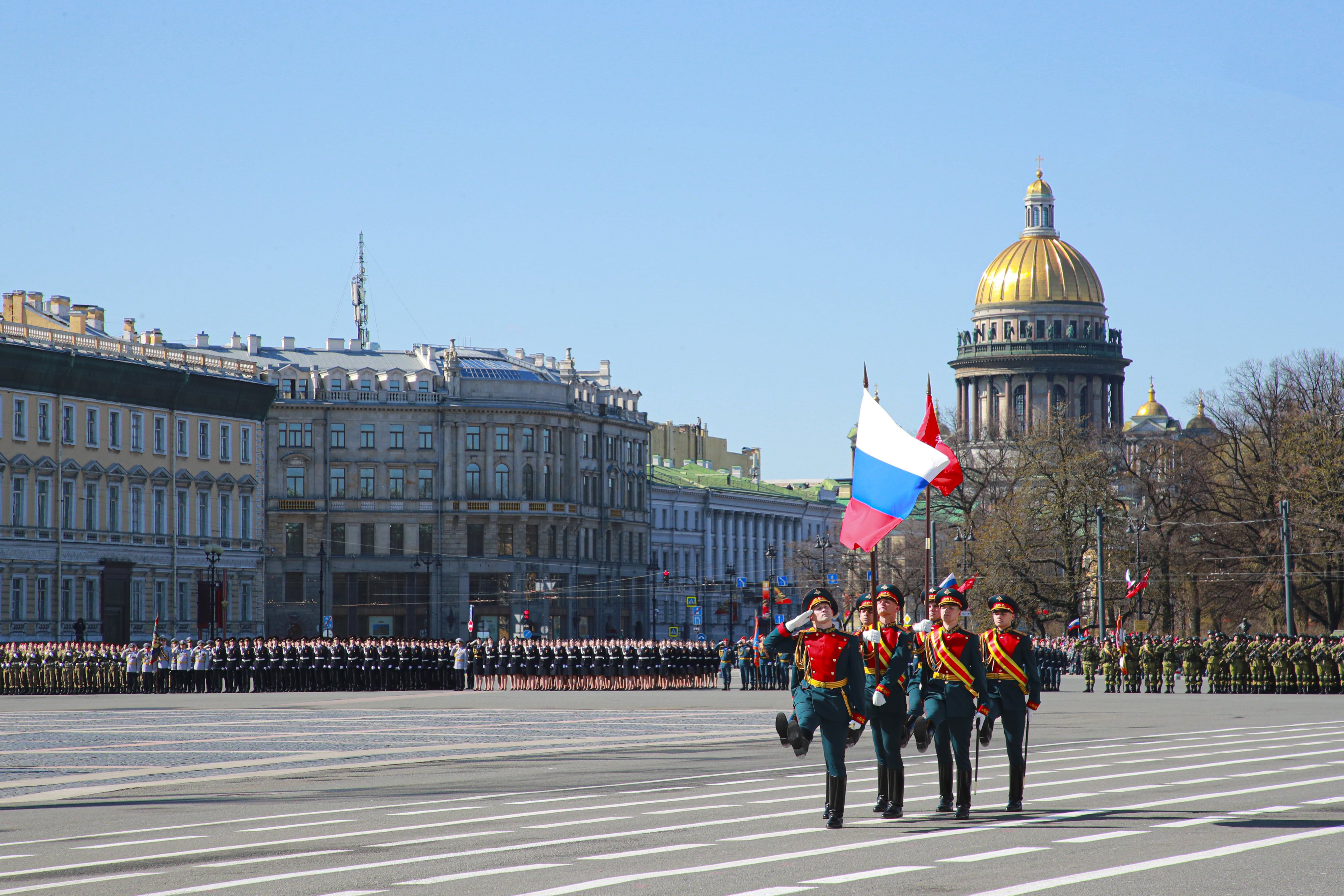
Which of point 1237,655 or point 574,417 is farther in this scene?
point 574,417

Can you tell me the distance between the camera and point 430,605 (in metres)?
106


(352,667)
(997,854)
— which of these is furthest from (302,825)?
(352,667)

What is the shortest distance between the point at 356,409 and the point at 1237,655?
68.0 meters

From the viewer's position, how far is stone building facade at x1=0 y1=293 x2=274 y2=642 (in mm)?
71250

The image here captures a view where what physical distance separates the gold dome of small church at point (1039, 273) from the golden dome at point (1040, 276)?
0.03 metres

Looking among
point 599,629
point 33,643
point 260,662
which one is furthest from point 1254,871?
point 599,629

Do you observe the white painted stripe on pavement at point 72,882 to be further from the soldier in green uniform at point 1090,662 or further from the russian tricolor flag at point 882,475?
the soldier in green uniform at point 1090,662

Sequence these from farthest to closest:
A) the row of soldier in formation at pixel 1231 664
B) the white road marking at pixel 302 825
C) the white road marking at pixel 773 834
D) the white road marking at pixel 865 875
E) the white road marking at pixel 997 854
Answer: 1. the row of soldier in formation at pixel 1231 664
2. the white road marking at pixel 302 825
3. the white road marking at pixel 773 834
4. the white road marking at pixel 997 854
5. the white road marking at pixel 865 875

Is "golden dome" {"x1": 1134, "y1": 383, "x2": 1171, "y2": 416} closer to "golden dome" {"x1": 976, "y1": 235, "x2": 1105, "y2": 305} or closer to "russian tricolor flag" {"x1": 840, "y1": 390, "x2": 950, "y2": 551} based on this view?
"golden dome" {"x1": 976, "y1": 235, "x2": 1105, "y2": 305}

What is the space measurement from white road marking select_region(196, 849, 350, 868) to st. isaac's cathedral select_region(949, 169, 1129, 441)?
444 ft

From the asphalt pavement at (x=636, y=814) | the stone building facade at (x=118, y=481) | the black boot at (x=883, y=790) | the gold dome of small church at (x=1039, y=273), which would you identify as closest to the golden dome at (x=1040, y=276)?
the gold dome of small church at (x=1039, y=273)

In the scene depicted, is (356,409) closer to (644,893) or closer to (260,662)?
(260,662)

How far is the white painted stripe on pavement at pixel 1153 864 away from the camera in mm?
11328

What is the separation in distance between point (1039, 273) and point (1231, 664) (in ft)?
358
